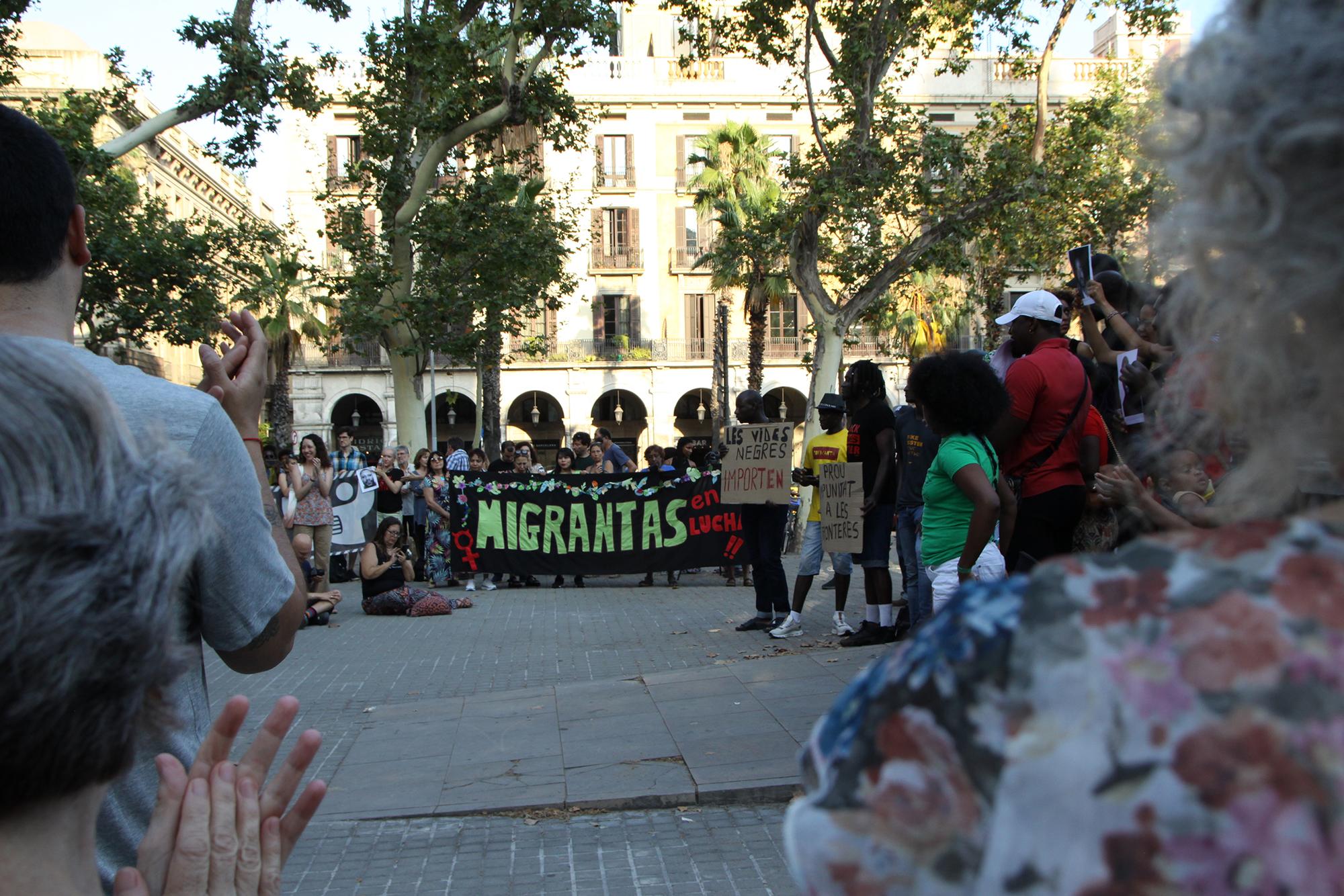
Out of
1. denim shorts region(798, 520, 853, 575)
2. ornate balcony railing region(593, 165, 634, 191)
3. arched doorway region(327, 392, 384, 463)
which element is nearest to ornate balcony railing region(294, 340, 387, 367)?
arched doorway region(327, 392, 384, 463)

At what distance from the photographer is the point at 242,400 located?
214cm

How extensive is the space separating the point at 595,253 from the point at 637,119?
5.18 m

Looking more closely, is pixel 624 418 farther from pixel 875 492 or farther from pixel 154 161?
pixel 875 492

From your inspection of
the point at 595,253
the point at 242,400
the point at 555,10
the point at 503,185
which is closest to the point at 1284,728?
the point at 242,400

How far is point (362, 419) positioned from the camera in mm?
46531

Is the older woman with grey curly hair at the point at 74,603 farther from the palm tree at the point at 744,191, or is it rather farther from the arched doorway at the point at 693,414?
the arched doorway at the point at 693,414

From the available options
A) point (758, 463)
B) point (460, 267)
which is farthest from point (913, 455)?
point (460, 267)

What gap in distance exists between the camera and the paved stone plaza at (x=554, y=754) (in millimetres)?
4348

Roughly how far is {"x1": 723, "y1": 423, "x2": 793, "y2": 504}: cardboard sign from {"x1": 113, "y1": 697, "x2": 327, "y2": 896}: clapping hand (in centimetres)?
843

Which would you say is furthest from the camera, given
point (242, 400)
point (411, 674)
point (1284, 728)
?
point (411, 674)

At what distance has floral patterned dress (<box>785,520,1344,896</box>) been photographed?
2.68 ft

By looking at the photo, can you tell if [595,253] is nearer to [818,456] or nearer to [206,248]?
[206,248]

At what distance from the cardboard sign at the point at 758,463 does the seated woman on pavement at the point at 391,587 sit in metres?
3.55

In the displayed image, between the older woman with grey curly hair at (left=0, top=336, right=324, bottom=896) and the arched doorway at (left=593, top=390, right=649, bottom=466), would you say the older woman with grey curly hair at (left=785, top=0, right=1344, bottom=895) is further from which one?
the arched doorway at (left=593, top=390, right=649, bottom=466)
